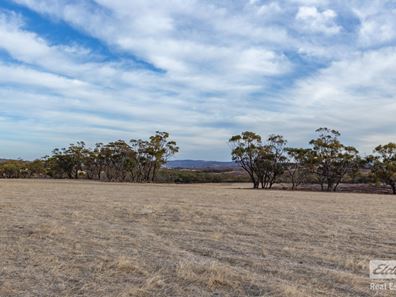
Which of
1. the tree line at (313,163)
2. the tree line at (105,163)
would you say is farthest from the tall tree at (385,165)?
the tree line at (105,163)

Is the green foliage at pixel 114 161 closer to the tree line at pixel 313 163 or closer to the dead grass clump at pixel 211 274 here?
the tree line at pixel 313 163

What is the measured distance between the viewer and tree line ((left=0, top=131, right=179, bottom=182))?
5692 centimetres

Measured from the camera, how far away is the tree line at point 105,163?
56.9 m

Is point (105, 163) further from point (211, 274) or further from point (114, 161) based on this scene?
point (211, 274)

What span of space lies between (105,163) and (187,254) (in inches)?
2220

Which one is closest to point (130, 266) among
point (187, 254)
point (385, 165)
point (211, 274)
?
point (211, 274)

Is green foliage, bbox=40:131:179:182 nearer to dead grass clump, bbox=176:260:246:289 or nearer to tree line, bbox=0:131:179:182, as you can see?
tree line, bbox=0:131:179:182

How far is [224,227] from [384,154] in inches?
1449

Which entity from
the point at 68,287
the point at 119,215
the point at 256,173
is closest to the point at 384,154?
the point at 256,173

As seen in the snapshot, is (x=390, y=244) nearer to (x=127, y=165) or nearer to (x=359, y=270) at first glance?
(x=359, y=270)

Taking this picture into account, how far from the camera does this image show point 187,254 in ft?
27.6

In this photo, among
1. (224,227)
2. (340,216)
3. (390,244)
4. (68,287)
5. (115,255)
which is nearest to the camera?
(68,287)

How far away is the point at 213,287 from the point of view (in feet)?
20.3

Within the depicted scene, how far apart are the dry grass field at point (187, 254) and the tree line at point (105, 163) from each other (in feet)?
140
